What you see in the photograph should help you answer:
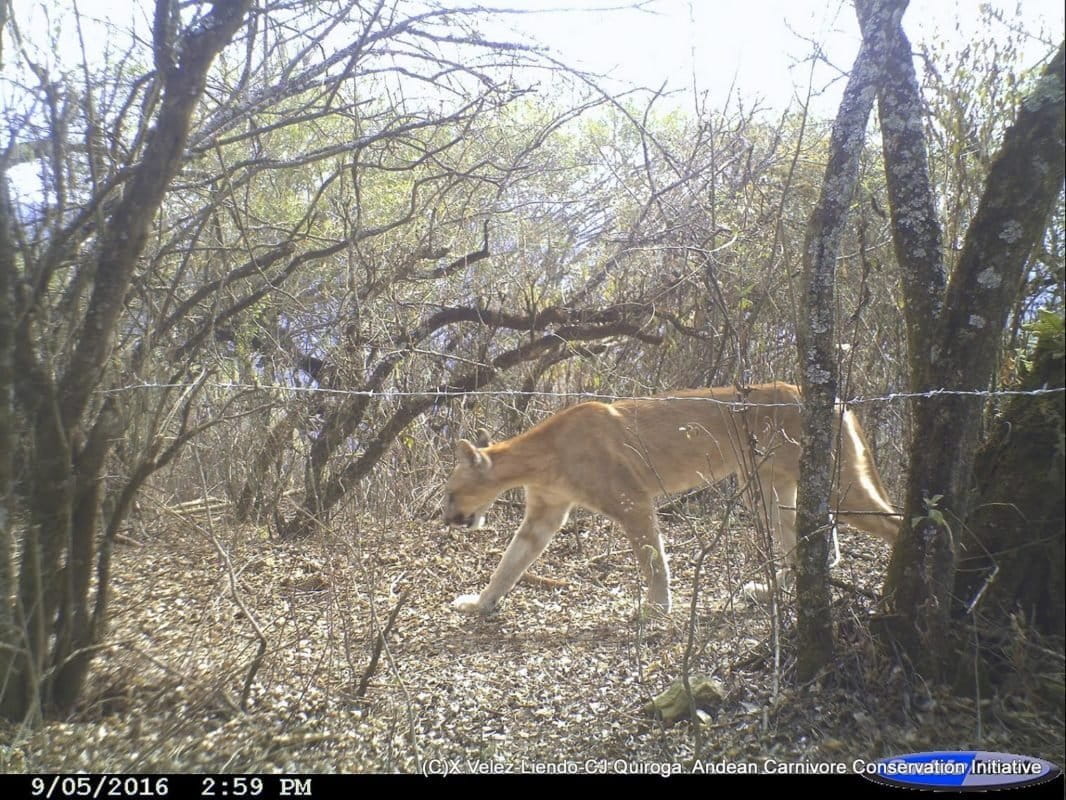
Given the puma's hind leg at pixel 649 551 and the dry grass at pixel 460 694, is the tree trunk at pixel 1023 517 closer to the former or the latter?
the dry grass at pixel 460 694

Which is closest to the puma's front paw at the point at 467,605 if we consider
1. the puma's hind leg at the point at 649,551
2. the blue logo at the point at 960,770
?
the puma's hind leg at the point at 649,551

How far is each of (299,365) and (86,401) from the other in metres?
4.01

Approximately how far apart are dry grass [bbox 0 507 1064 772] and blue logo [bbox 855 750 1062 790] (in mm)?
91

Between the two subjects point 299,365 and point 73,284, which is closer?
point 73,284

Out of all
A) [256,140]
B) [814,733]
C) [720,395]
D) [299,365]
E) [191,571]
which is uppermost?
[256,140]

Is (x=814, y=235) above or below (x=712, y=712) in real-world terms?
above

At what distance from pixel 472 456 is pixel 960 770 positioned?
4453 mm

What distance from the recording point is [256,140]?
24.3ft

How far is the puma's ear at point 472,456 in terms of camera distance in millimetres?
7098

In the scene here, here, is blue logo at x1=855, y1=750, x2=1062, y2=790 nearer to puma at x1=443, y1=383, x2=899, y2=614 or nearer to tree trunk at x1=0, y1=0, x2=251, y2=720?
puma at x1=443, y1=383, x2=899, y2=614

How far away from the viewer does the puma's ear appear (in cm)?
710

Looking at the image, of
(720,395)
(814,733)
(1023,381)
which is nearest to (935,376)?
(1023,381)

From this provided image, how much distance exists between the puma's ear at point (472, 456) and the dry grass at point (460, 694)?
1232 millimetres

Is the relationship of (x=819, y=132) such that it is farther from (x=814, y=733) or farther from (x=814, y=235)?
(x=814, y=733)
